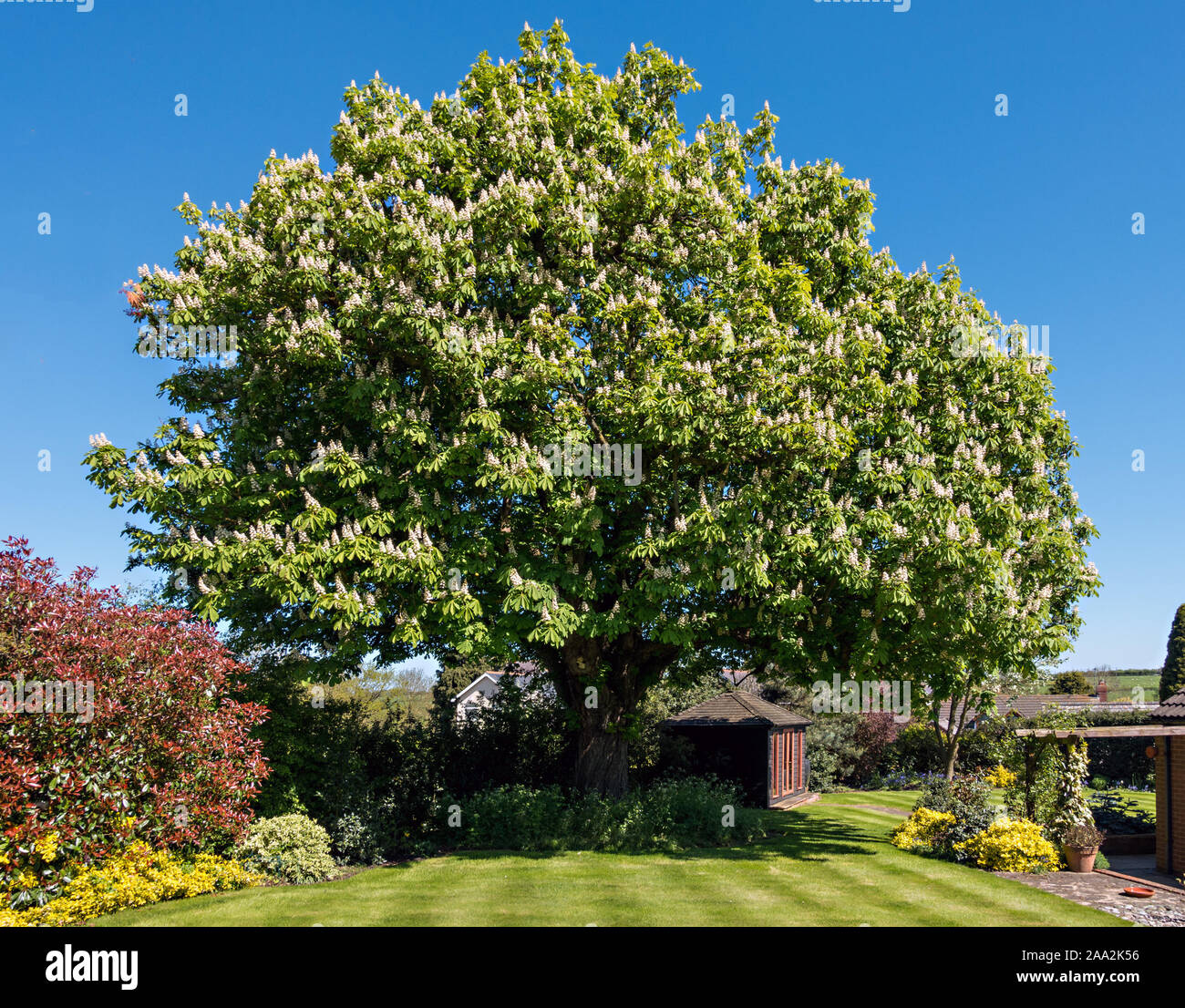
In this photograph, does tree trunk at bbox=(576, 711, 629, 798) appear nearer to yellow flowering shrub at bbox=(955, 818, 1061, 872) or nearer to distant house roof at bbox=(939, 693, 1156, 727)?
yellow flowering shrub at bbox=(955, 818, 1061, 872)

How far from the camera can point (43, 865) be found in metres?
13.0

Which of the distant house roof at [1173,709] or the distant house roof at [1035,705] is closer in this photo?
the distant house roof at [1173,709]

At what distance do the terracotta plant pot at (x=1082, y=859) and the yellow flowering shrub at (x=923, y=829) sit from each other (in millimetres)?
2842

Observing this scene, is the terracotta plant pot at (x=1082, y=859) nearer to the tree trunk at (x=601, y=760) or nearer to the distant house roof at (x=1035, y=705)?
the tree trunk at (x=601, y=760)

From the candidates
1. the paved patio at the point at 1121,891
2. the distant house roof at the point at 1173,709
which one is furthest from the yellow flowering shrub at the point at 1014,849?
the distant house roof at the point at 1173,709

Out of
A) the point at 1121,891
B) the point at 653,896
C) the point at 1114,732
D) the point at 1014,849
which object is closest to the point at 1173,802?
the point at 1114,732

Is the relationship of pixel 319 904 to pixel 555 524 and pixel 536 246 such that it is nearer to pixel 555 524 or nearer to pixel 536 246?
pixel 555 524

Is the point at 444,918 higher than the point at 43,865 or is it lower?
lower

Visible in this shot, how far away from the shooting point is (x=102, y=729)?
1380 cm

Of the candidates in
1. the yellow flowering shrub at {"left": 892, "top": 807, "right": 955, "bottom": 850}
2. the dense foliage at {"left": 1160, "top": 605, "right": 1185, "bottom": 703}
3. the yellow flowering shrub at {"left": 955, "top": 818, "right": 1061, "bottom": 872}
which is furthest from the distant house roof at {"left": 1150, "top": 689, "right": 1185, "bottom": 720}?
the dense foliage at {"left": 1160, "top": 605, "right": 1185, "bottom": 703}

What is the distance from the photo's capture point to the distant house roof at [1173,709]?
62.0 feet

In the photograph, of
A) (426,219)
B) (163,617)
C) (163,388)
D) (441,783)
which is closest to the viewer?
(163,617)

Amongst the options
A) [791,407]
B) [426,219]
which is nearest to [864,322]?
[791,407]

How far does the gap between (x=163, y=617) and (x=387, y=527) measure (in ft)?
15.1
